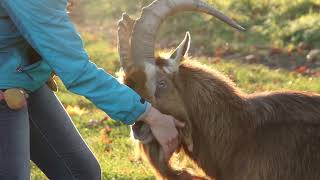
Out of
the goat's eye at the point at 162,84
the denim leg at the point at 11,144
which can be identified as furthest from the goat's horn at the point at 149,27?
the denim leg at the point at 11,144

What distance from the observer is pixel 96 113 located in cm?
1107

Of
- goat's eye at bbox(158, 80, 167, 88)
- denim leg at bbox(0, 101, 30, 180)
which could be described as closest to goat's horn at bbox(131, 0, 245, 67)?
goat's eye at bbox(158, 80, 167, 88)

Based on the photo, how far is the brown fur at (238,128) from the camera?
5.29m

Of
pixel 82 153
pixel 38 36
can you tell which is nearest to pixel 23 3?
pixel 38 36

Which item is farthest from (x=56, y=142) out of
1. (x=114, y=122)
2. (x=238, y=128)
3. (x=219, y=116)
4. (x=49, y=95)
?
(x=114, y=122)

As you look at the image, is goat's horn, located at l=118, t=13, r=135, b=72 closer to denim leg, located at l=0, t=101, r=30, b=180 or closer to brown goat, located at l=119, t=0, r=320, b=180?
brown goat, located at l=119, t=0, r=320, b=180

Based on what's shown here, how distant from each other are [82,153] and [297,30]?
12.5 meters

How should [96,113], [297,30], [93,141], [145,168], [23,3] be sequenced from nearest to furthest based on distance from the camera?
[23,3] → [145,168] → [93,141] → [96,113] → [297,30]

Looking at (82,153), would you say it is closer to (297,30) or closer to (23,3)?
(23,3)

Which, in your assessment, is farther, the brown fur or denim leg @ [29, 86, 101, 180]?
the brown fur

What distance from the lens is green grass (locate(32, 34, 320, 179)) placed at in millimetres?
7727

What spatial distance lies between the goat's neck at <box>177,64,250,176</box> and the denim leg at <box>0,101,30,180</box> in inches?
54.9

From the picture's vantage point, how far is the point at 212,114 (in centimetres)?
547

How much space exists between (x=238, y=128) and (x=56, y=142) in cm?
139
